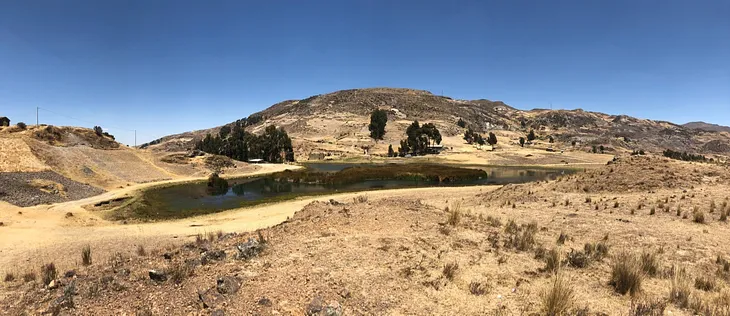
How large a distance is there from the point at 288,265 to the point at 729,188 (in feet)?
85.9

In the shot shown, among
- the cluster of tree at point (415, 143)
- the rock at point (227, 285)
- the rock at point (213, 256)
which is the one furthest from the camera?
the cluster of tree at point (415, 143)

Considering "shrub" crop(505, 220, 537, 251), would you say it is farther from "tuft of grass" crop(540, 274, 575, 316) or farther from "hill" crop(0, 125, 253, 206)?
"hill" crop(0, 125, 253, 206)

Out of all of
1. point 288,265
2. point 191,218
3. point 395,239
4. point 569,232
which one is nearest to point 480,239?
point 395,239

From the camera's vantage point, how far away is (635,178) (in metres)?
25.0

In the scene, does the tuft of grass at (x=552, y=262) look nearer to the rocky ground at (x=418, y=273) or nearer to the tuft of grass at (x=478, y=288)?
the rocky ground at (x=418, y=273)

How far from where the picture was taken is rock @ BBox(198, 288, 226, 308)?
283 inches

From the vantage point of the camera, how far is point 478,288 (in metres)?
8.30

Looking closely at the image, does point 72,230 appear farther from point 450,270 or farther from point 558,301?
point 558,301

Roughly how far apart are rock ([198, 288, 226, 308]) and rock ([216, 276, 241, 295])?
12 centimetres

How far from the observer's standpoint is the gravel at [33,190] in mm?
31453

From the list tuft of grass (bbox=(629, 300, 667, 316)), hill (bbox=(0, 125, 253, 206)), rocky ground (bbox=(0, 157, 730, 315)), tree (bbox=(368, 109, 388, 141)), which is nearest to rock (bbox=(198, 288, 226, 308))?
rocky ground (bbox=(0, 157, 730, 315))

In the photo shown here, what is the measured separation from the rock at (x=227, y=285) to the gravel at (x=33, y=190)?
111 feet

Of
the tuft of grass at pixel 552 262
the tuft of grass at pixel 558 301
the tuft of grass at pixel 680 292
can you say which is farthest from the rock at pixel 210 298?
the tuft of grass at pixel 680 292

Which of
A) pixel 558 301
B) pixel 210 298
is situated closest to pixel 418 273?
pixel 558 301
